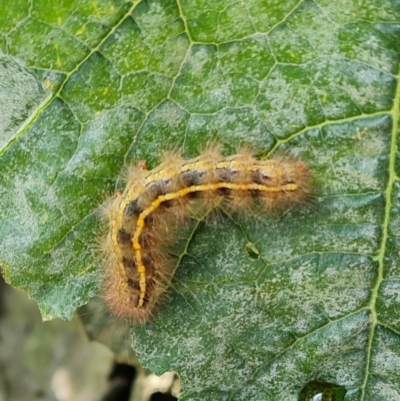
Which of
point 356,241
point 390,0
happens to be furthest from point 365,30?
point 356,241

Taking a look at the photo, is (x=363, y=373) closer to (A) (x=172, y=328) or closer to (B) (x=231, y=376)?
(B) (x=231, y=376)

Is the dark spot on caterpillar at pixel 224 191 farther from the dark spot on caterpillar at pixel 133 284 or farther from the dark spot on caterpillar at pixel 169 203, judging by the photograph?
the dark spot on caterpillar at pixel 133 284

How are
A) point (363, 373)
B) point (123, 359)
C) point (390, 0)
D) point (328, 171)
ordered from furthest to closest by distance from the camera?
1. point (123, 359)
2. point (363, 373)
3. point (328, 171)
4. point (390, 0)

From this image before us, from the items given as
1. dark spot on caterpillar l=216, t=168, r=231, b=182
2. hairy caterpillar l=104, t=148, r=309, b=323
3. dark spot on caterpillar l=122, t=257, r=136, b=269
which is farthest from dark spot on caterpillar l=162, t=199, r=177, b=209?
dark spot on caterpillar l=122, t=257, r=136, b=269

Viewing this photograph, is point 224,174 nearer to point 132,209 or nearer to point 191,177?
point 191,177

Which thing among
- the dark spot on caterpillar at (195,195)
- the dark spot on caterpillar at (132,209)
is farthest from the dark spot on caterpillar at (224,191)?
the dark spot on caterpillar at (132,209)
